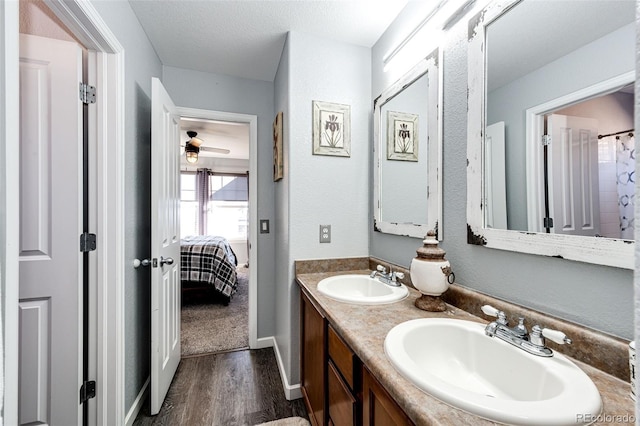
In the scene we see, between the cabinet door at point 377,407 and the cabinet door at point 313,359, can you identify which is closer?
the cabinet door at point 377,407

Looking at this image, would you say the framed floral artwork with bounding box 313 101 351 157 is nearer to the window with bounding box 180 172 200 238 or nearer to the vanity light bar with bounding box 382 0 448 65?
the vanity light bar with bounding box 382 0 448 65

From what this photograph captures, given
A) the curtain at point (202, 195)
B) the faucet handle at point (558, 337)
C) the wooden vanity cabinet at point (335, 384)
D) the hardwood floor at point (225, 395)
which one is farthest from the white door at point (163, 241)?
the curtain at point (202, 195)

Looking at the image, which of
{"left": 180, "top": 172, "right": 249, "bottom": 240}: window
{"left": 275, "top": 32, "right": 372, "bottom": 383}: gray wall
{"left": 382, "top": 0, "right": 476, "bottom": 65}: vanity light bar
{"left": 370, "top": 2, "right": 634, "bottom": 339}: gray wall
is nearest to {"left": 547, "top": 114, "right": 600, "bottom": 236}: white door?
{"left": 370, "top": 2, "right": 634, "bottom": 339}: gray wall

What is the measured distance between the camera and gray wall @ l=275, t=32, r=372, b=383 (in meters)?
1.71

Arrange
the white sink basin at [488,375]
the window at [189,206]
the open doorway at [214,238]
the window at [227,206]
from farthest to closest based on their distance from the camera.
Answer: the window at [227,206] → the window at [189,206] → the open doorway at [214,238] → the white sink basin at [488,375]

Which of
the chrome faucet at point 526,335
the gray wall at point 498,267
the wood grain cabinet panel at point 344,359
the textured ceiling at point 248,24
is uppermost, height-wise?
the textured ceiling at point 248,24

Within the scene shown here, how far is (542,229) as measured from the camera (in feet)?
2.80

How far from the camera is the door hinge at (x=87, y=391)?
1.32 m

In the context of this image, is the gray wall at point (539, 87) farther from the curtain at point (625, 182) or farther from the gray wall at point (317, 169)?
the gray wall at point (317, 169)

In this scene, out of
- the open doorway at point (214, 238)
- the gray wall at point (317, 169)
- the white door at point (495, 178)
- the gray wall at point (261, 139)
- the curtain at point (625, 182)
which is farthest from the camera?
the open doorway at point (214, 238)

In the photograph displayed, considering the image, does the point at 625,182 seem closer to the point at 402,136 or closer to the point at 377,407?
the point at 377,407

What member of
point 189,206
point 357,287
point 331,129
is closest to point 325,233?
point 357,287

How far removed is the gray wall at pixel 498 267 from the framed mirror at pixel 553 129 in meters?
0.04

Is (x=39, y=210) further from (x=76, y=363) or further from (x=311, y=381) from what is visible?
(x=311, y=381)
